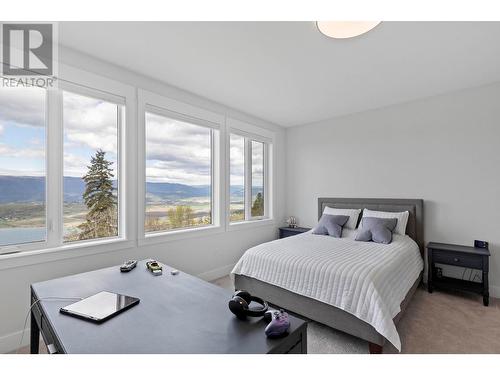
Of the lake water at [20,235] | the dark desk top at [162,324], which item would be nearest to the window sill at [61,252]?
the lake water at [20,235]

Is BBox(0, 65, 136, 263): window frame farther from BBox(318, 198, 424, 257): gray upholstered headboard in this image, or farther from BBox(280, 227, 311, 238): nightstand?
BBox(318, 198, 424, 257): gray upholstered headboard

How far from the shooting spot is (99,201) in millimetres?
2568

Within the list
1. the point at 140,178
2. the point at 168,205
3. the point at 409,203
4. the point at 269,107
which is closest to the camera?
the point at 140,178

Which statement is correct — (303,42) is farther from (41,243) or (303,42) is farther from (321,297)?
(41,243)

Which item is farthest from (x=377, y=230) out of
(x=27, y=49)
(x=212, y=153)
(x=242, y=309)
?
(x=27, y=49)

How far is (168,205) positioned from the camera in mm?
3195

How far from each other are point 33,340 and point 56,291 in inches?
16.5

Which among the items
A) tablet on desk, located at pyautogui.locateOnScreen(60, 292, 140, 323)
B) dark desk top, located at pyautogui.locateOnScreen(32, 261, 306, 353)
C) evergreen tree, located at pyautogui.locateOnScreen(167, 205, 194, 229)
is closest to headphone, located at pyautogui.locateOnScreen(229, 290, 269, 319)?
dark desk top, located at pyautogui.locateOnScreen(32, 261, 306, 353)

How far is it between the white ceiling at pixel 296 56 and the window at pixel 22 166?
25.3 inches

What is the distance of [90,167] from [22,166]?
0.51 metres

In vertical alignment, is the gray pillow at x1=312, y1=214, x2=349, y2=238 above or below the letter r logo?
below

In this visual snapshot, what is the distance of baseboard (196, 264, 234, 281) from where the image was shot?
337 cm

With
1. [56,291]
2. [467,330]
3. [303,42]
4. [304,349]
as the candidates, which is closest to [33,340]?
[56,291]

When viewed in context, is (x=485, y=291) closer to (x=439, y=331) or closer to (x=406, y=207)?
(x=439, y=331)
